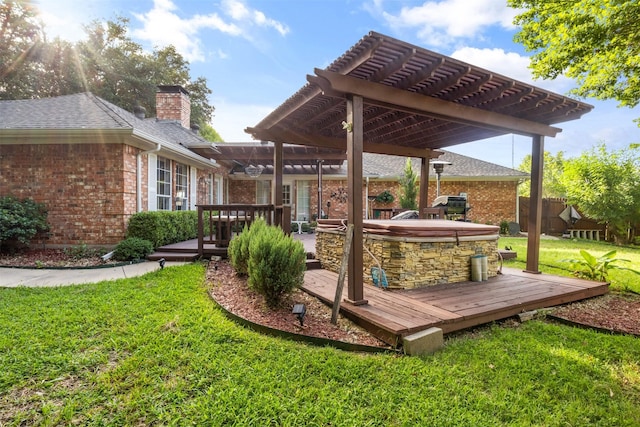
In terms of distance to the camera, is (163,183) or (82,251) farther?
(163,183)

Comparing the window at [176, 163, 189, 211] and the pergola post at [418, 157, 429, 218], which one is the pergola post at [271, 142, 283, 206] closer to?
the pergola post at [418, 157, 429, 218]

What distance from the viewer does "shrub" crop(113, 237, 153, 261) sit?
243 inches

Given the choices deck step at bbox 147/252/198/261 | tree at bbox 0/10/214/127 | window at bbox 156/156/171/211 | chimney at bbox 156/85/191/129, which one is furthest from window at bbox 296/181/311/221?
tree at bbox 0/10/214/127

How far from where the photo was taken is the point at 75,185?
680cm

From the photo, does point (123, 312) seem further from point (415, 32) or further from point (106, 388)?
point (415, 32)

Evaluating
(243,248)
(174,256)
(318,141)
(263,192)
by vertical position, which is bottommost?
(174,256)

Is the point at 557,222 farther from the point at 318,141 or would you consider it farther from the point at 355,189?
the point at 355,189

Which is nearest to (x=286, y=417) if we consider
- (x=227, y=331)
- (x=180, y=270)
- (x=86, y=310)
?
(x=227, y=331)

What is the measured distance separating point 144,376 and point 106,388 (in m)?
0.23

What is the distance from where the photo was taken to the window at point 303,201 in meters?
13.7

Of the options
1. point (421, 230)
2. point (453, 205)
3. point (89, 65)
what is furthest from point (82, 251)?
point (89, 65)

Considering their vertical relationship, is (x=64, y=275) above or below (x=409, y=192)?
below

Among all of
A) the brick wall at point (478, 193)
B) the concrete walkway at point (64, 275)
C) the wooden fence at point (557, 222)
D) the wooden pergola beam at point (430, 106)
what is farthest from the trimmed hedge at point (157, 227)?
the wooden fence at point (557, 222)

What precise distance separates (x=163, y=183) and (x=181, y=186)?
3.82ft
